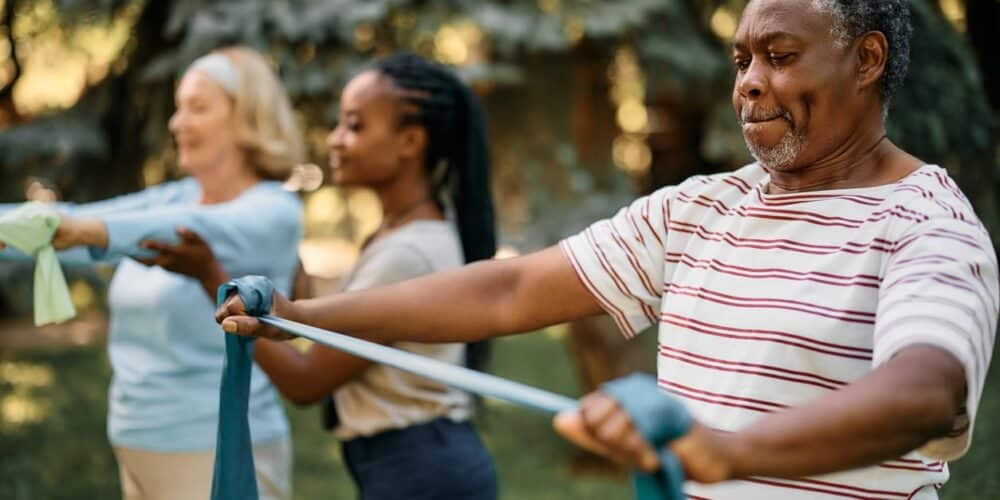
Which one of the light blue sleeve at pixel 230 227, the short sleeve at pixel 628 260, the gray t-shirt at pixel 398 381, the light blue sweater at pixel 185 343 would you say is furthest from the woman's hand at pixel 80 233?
the short sleeve at pixel 628 260

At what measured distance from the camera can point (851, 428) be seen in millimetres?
1178

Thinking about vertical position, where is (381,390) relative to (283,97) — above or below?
below

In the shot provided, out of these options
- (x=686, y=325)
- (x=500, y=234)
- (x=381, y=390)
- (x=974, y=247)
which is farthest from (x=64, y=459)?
(x=974, y=247)

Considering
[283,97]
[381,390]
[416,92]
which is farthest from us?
[283,97]

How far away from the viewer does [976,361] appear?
1264 mm

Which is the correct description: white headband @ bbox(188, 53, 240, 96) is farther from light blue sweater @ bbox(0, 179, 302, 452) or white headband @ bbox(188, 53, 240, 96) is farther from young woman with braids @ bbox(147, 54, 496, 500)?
young woman with braids @ bbox(147, 54, 496, 500)

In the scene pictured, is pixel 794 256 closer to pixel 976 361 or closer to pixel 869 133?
pixel 869 133

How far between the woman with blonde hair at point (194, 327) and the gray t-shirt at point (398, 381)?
1.27 ft

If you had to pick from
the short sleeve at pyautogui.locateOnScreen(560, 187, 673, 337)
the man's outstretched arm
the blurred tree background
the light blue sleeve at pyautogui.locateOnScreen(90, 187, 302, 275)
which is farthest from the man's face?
the blurred tree background

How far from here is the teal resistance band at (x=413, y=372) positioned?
1119 mm

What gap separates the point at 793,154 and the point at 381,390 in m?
1.41

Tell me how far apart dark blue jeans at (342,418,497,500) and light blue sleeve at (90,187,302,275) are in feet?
2.03

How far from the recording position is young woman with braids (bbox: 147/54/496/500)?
2699 millimetres

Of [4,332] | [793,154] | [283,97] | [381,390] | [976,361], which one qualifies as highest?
[793,154]
